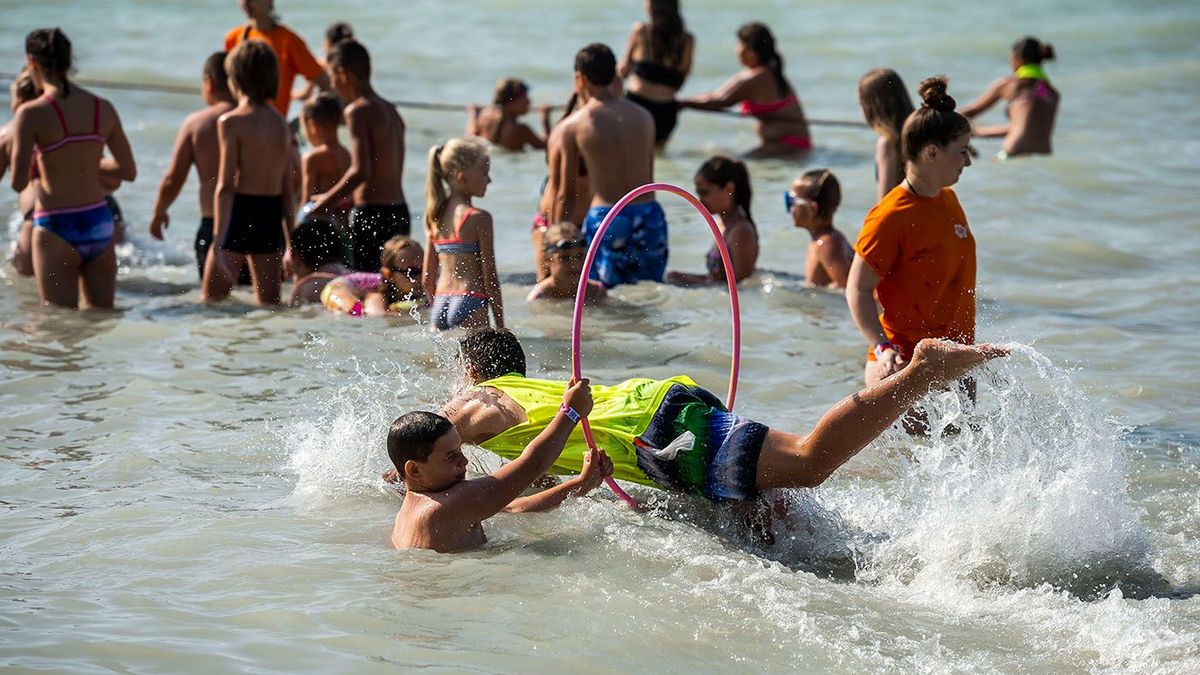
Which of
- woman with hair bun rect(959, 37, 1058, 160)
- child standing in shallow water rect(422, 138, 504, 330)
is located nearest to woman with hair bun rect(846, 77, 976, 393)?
child standing in shallow water rect(422, 138, 504, 330)

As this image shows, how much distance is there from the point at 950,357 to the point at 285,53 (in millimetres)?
8221

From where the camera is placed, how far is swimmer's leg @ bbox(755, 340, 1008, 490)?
17.2ft

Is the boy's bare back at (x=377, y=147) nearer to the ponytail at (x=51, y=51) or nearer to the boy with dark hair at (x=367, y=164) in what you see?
the boy with dark hair at (x=367, y=164)

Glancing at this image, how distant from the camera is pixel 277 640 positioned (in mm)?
4691

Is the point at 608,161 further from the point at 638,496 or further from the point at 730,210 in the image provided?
the point at 638,496

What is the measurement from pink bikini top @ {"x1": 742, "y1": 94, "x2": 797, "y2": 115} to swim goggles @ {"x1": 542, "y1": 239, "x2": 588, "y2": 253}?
247 inches

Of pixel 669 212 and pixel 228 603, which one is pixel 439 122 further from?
pixel 228 603

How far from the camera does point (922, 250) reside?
6.15 metres

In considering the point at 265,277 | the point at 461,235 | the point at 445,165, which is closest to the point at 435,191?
the point at 445,165

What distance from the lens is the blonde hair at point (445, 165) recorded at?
26.0ft

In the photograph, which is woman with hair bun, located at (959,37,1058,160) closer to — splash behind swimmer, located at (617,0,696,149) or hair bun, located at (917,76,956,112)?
splash behind swimmer, located at (617,0,696,149)

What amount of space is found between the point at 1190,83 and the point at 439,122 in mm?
10366

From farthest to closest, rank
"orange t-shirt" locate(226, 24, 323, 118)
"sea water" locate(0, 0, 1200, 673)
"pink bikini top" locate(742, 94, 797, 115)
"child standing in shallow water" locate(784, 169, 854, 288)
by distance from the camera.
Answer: "pink bikini top" locate(742, 94, 797, 115) < "orange t-shirt" locate(226, 24, 323, 118) < "child standing in shallow water" locate(784, 169, 854, 288) < "sea water" locate(0, 0, 1200, 673)

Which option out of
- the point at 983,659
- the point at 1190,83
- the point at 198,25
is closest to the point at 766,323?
the point at 983,659
